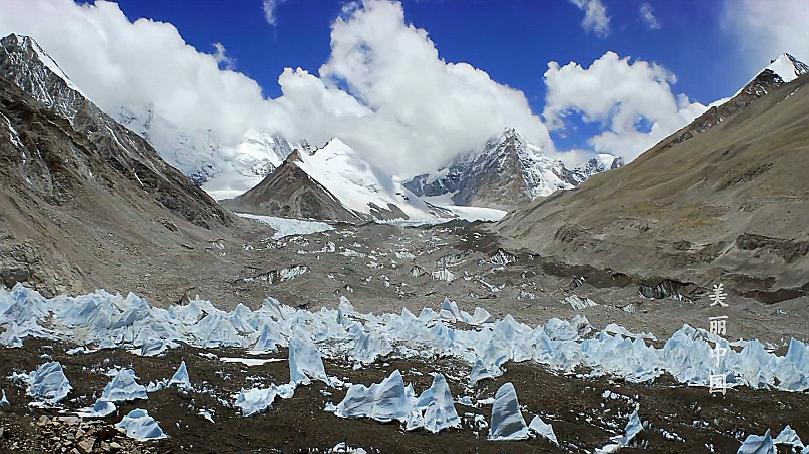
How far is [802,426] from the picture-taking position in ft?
35.3

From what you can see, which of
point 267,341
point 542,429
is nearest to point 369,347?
point 267,341

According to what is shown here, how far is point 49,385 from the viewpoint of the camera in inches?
352

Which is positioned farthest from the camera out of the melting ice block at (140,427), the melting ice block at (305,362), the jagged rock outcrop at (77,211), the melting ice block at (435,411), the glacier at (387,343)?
the jagged rock outcrop at (77,211)

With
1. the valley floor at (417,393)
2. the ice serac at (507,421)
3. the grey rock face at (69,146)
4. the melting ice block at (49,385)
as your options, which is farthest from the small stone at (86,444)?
the grey rock face at (69,146)

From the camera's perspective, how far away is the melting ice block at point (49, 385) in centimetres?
874

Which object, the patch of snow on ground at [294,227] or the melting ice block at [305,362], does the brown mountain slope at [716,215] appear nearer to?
the melting ice block at [305,362]

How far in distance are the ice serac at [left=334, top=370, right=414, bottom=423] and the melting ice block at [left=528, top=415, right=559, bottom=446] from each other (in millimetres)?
1910

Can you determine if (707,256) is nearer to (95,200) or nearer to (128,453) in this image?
(128,453)

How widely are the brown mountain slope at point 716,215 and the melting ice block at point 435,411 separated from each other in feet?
65.3

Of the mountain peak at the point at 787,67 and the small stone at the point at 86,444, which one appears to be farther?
the mountain peak at the point at 787,67

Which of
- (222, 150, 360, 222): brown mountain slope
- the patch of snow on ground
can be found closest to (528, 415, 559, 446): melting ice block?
the patch of snow on ground

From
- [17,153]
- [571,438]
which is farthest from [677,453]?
[17,153]

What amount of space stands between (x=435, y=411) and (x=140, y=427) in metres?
4.23

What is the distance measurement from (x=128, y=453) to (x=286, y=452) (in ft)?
6.26
